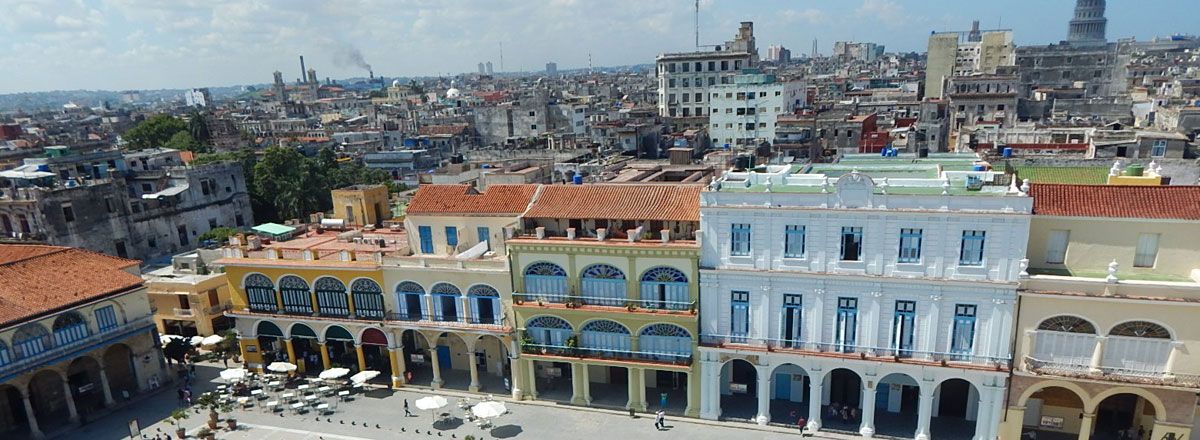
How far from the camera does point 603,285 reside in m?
32.5

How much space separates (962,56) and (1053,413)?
467 feet

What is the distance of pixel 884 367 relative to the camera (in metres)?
29.2

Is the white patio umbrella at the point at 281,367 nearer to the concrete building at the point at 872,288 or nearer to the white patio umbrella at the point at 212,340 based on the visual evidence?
the white patio umbrella at the point at 212,340

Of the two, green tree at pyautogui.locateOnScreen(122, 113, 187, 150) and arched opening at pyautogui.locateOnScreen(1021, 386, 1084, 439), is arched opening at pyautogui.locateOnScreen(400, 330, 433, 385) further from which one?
green tree at pyautogui.locateOnScreen(122, 113, 187, 150)

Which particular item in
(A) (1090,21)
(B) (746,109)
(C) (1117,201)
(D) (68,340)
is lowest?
(D) (68,340)

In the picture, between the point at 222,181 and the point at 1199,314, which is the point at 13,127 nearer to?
the point at 222,181

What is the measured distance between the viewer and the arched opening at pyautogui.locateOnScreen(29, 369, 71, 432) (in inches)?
1405

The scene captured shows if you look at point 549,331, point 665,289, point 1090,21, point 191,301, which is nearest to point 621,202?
point 665,289

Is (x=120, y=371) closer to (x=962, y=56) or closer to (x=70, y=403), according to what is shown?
(x=70, y=403)

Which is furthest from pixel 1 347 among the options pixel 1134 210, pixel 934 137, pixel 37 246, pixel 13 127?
pixel 13 127

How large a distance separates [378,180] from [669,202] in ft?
182

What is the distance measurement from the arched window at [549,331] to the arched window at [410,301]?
6198 millimetres

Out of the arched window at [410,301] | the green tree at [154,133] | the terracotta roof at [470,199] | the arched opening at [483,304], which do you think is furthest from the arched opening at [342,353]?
the green tree at [154,133]

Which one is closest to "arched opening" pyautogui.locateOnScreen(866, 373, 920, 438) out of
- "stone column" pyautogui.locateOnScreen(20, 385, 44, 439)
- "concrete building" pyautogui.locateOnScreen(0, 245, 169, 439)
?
"concrete building" pyautogui.locateOnScreen(0, 245, 169, 439)
